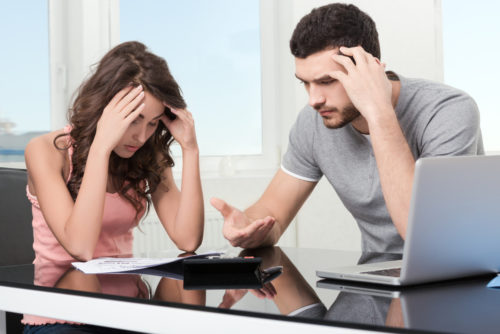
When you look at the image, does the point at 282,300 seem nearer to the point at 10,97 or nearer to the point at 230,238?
the point at 230,238

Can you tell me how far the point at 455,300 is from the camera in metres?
0.79

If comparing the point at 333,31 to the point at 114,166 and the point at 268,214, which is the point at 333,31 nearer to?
the point at 268,214

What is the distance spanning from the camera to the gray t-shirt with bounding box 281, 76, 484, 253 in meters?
1.59

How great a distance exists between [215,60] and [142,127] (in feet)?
6.10

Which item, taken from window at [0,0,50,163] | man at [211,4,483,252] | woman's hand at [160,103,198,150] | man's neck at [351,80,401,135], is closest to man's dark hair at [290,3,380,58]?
man at [211,4,483,252]

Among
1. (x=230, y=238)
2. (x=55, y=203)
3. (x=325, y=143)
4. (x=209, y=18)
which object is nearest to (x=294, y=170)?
(x=325, y=143)

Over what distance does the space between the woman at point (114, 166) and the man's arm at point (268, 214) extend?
217 millimetres

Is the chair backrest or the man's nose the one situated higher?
the man's nose

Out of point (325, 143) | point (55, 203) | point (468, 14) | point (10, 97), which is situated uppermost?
point (468, 14)

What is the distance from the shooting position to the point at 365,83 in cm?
152

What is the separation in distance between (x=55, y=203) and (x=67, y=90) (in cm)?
157

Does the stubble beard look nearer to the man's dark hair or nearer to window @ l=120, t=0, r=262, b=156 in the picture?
the man's dark hair

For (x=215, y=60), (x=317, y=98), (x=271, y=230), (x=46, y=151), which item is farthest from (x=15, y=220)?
(x=215, y=60)

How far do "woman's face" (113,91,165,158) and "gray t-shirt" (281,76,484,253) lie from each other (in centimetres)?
50
